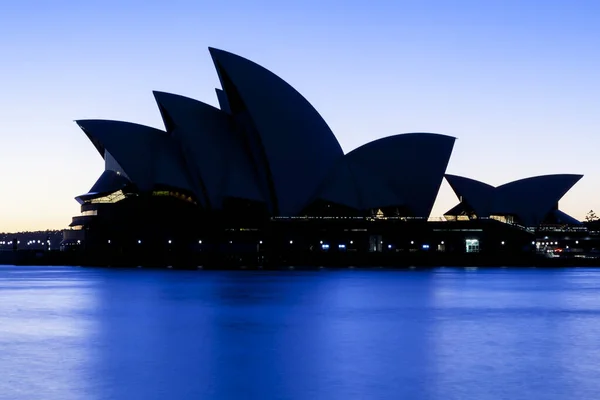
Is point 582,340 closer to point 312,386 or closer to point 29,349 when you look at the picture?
point 312,386

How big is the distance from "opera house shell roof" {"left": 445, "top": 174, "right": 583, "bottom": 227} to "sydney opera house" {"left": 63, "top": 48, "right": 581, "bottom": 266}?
0.34 ft

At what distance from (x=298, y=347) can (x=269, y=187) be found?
49356mm

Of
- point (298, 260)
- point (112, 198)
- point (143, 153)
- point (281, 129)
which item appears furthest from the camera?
point (112, 198)

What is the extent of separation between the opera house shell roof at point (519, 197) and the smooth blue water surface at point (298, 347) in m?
46.2

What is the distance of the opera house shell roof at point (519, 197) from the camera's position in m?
81.1

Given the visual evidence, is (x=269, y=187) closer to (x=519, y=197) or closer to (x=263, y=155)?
(x=263, y=155)

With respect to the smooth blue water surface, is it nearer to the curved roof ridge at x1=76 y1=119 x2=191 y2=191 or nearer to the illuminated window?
the curved roof ridge at x1=76 y1=119 x2=191 y2=191

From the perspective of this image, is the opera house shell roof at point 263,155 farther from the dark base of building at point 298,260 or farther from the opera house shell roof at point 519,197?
the opera house shell roof at point 519,197

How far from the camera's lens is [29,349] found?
1838 cm

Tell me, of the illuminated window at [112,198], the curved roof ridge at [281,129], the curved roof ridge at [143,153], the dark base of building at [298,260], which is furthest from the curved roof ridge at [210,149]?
the illuminated window at [112,198]

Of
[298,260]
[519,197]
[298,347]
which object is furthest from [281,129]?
[298,347]

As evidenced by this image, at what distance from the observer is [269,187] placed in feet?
222

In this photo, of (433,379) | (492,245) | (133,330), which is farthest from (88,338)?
(492,245)

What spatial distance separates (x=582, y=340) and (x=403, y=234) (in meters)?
54.6
